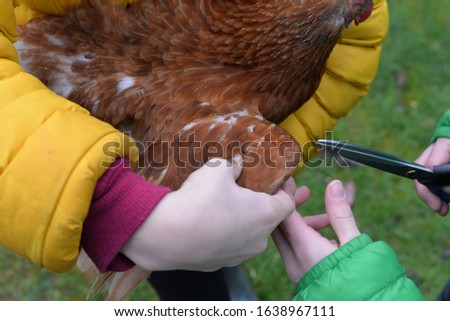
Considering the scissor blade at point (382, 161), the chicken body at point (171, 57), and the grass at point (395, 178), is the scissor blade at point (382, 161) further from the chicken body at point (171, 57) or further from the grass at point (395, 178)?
the grass at point (395, 178)

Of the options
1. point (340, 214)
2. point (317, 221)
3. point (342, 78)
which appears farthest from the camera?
point (342, 78)

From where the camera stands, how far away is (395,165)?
124 centimetres

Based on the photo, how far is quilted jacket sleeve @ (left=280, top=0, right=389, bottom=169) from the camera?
131cm

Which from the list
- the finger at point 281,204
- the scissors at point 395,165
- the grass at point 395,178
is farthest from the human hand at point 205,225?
the grass at point 395,178

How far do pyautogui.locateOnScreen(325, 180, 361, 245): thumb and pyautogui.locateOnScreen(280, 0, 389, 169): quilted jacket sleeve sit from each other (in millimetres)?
232

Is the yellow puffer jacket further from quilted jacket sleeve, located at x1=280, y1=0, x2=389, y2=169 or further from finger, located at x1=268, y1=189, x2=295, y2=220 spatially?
quilted jacket sleeve, located at x1=280, y1=0, x2=389, y2=169

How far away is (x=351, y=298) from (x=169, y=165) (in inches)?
16.0

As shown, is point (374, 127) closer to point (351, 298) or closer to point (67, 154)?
point (351, 298)

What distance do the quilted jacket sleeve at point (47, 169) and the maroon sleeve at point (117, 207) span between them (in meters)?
0.03

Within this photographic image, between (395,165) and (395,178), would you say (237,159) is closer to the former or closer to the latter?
(395,165)

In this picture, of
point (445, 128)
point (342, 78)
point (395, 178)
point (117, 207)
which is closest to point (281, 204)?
point (117, 207)

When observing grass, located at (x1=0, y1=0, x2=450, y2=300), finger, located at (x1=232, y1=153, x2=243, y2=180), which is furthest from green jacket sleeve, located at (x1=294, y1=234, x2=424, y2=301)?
grass, located at (x1=0, y1=0, x2=450, y2=300)

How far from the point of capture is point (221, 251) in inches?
34.8

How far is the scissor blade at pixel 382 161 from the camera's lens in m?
1.23
